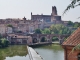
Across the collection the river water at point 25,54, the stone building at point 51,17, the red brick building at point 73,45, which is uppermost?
the stone building at point 51,17

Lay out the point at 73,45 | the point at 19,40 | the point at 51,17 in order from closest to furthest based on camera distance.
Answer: the point at 73,45, the point at 19,40, the point at 51,17

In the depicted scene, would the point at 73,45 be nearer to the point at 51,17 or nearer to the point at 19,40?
the point at 19,40

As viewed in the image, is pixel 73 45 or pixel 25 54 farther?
pixel 25 54

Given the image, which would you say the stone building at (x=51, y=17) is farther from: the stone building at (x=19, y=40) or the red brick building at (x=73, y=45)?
the red brick building at (x=73, y=45)

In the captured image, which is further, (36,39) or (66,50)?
(36,39)

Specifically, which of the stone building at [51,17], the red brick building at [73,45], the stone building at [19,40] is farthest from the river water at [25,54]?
the stone building at [51,17]

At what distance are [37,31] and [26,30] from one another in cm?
521

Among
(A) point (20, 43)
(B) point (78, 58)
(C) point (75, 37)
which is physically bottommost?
(A) point (20, 43)

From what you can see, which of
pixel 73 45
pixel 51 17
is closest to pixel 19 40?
pixel 51 17

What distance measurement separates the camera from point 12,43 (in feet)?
150

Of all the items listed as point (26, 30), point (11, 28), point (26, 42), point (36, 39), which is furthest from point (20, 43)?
point (26, 30)

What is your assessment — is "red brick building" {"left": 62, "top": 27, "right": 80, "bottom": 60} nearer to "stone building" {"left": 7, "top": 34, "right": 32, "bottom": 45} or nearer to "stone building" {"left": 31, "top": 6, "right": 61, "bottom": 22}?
"stone building" {"left": 7, "top": 34, "right": 32, "bottom": 45}

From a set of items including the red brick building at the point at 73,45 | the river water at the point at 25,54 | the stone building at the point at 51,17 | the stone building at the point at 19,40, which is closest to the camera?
the red brick building at the point at 73,45

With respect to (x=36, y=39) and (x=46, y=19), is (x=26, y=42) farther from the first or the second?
(x=46, y=19)
